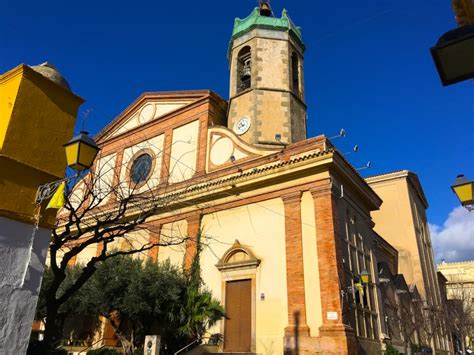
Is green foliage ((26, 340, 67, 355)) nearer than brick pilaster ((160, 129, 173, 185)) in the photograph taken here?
Yes

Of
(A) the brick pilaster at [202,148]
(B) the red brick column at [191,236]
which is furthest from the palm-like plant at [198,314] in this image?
(A) the brick pilaster at [202,148]

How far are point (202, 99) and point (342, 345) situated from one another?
13041 mm

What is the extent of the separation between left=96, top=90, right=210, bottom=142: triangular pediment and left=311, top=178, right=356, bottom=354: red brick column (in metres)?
9.30

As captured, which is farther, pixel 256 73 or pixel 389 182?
pixel 389 182

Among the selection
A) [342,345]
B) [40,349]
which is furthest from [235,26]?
[40,349]

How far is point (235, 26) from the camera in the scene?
21609 mm

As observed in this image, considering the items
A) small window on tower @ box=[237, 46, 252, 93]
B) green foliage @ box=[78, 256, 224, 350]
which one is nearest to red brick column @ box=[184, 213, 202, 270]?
green foliage @ box=[78, 256, 224, 350]

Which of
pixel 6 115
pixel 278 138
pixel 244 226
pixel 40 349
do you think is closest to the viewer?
pixel 6 115

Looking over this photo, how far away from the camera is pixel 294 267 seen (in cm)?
1316

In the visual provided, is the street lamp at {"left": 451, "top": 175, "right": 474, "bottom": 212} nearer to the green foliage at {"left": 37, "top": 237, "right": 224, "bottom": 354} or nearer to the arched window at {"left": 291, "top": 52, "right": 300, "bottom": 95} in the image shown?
the green foliage at {"left": 37, "top": 237, "right": 224, "bottom": 354}

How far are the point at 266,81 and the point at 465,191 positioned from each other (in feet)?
45.8

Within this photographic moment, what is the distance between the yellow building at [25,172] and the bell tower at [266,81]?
11906 mm

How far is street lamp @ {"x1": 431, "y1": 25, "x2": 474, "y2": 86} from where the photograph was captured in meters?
2.62

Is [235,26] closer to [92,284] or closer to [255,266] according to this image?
[255,266]
